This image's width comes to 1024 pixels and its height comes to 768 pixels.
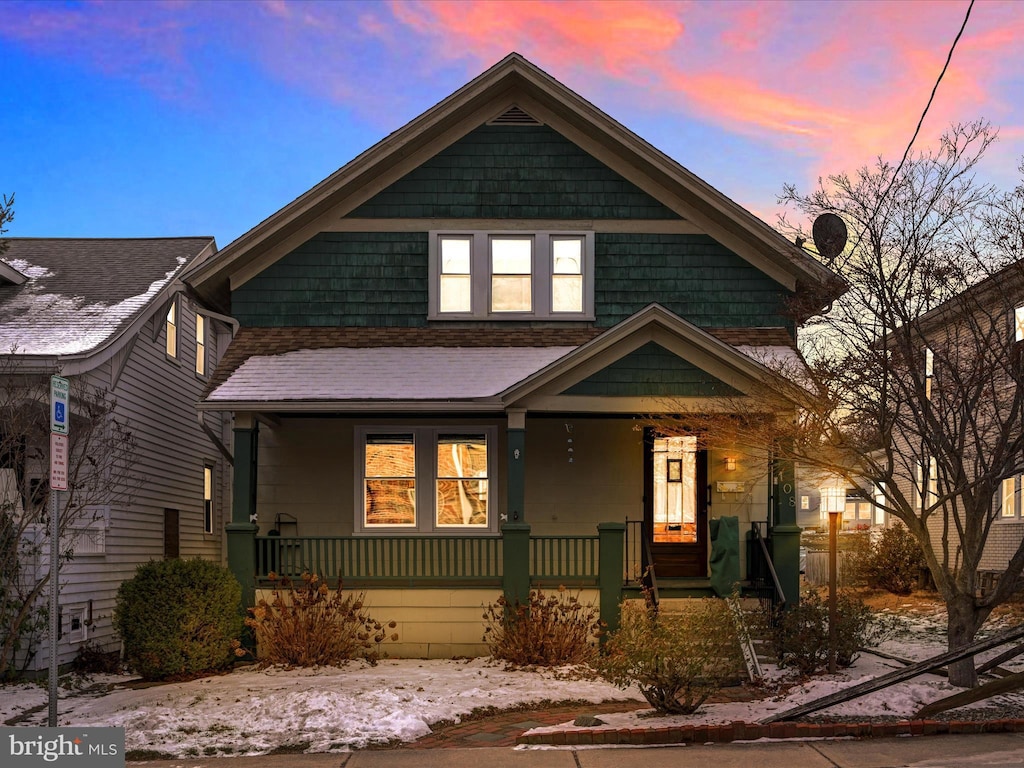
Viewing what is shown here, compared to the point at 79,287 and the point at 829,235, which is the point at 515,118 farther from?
the point at 79,287

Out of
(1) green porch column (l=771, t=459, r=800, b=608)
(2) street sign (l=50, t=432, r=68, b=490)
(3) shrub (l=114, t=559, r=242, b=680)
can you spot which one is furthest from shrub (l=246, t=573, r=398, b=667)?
(2) street sign (l=50, t=432, r=68, b=490)

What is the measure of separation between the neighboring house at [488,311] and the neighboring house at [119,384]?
150 cm

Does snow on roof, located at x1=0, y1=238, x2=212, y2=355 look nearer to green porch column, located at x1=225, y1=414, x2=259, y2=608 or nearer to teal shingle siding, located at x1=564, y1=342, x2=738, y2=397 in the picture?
green porch column, located at x1=225, y1=414, x2=259, y2=608

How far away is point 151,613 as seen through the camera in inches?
528

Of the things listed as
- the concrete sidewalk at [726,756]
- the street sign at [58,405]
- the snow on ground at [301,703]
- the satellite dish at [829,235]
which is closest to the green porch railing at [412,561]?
the snow on ground at [301,703]

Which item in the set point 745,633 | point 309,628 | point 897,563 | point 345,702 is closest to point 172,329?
point 309,628

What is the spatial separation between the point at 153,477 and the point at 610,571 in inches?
328

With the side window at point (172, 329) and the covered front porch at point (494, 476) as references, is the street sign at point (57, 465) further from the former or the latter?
the side window at point (172, 329)

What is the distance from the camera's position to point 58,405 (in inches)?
341

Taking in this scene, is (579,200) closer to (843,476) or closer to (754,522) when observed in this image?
(754,522)

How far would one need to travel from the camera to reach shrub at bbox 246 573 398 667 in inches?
543

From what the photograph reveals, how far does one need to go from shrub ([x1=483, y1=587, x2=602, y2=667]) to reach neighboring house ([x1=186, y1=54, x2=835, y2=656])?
141cm

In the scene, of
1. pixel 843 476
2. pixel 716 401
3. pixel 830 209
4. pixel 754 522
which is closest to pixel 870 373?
pixel 843 476

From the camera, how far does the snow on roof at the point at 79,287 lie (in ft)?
47.7
